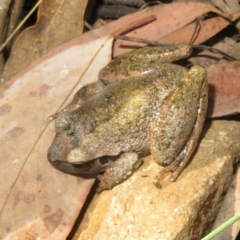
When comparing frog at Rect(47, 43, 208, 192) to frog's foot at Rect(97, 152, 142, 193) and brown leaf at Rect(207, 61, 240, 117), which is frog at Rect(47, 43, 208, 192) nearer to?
frog's foot at Rect(97, 152, 142, 193)

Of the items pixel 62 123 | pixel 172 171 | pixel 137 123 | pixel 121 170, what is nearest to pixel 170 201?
pixel 172 171

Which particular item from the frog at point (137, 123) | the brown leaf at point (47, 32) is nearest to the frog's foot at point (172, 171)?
the frog at point (137, 123)

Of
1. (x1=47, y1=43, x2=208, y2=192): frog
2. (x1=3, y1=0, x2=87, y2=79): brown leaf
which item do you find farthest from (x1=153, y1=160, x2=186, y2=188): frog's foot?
(x1=3, y1=0, x2=87, y2=79): brown leaf

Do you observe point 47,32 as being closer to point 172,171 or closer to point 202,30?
point 202,30

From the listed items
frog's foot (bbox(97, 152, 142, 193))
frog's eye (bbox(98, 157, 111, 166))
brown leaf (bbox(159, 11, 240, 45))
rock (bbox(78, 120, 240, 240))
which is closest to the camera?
rock (bbox(78, 120, 240, 240))

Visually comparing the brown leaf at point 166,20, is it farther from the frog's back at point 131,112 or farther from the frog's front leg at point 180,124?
the frog's front leg at point 180,124

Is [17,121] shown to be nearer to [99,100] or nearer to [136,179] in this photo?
[99,100]
